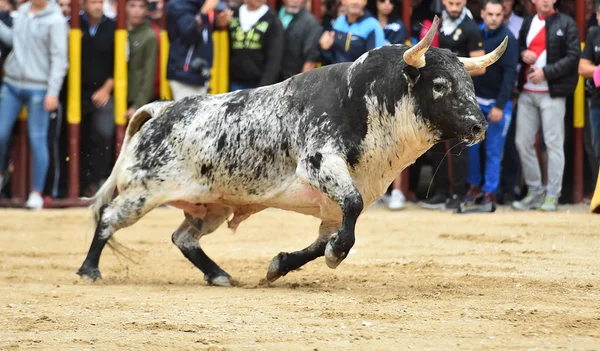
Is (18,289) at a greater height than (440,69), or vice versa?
(440,69)

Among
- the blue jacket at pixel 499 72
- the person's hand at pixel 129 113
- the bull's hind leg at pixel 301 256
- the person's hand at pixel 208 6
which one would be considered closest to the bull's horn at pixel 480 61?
the bull's hind leg at pixel 301 256

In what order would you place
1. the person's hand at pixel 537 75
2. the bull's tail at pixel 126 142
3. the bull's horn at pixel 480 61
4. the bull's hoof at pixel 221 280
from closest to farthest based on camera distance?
the bull's horn at pixel 480 61 → the bull's hoof at pixel 221 280 → the bull's tail at pixel 126 142 → the person's hand at pixel 537 75

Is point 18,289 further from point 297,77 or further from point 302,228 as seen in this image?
point 302,228

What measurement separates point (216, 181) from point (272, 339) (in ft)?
7.03

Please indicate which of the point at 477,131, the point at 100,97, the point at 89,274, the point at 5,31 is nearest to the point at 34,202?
the point at 100,97

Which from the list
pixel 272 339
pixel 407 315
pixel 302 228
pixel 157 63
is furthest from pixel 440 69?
pixel 157 63

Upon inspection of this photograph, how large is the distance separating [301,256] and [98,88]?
5.22m

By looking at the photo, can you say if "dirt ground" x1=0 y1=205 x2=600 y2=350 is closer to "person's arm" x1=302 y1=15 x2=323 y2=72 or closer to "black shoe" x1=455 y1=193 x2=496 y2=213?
"black shoe" x1=455 y1=193 x2=496 y2=213

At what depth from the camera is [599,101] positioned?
10742 millimetres

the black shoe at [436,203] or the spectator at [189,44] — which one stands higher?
the spectator at [189,44]

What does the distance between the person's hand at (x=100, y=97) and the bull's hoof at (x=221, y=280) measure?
176 inches

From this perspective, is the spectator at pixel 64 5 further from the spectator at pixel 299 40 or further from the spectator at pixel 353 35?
the spectator at pixel 353 35

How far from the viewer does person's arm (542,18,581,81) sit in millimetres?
10812

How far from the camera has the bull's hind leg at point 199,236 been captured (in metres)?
7.68
